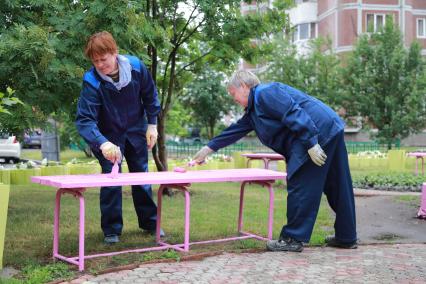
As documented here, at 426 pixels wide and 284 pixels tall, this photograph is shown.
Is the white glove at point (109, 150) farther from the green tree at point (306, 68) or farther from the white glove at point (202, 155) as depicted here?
the green tree at point (306, 68)

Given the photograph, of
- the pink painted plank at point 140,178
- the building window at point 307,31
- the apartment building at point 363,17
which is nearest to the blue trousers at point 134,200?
the pink painted plank at point 140,178

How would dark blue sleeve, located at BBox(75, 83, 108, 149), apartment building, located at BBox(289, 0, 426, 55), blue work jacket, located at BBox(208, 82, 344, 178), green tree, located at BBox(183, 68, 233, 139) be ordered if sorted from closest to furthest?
dark blue sleeve, located at BBox(75, 83, 108, 149)
blue work jacket, located at BBox(208, 82, 344, 178)
green tree, located at BBox(183, 68, 233, 139)
apartment building, located at BBox(289, 0, 426, 55)

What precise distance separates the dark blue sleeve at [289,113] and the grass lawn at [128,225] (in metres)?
1.14

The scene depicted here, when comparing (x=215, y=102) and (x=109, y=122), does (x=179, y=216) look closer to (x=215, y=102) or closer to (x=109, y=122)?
(x=109, y=122)

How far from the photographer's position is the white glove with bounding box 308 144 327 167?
5078mm

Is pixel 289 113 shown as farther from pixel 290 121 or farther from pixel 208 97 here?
pixel 208 97

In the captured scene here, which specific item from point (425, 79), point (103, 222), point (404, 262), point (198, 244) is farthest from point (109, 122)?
point (425, 79)

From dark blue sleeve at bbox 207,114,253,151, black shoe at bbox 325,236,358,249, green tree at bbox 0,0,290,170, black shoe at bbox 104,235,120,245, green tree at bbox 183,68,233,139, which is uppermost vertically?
green tree at bbox 183,68,233,139

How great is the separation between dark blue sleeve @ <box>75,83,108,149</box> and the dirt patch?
287cm

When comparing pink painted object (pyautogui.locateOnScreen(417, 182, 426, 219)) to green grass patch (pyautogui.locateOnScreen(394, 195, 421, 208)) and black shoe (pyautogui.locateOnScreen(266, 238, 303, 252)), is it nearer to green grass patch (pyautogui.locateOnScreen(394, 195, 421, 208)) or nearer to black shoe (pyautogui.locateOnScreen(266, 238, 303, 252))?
green grass patch (pyautogui.locateOnScreen(394, 195, 421, 208))

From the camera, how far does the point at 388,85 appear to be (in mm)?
25719

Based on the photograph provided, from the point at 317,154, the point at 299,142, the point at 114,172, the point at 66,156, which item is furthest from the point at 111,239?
the point at 66,156

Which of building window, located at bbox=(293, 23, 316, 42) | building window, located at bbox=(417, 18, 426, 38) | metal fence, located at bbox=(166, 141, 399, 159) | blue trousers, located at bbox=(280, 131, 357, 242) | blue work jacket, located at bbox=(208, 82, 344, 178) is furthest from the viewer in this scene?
building window, located at bbox=(293, 23, 316, 42)

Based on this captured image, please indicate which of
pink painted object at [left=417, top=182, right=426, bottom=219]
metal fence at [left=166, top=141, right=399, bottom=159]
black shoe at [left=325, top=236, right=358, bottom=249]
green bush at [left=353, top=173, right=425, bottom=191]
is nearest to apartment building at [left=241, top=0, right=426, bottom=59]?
metal fence at [left=166, top=141, right=399, bottom=159]
